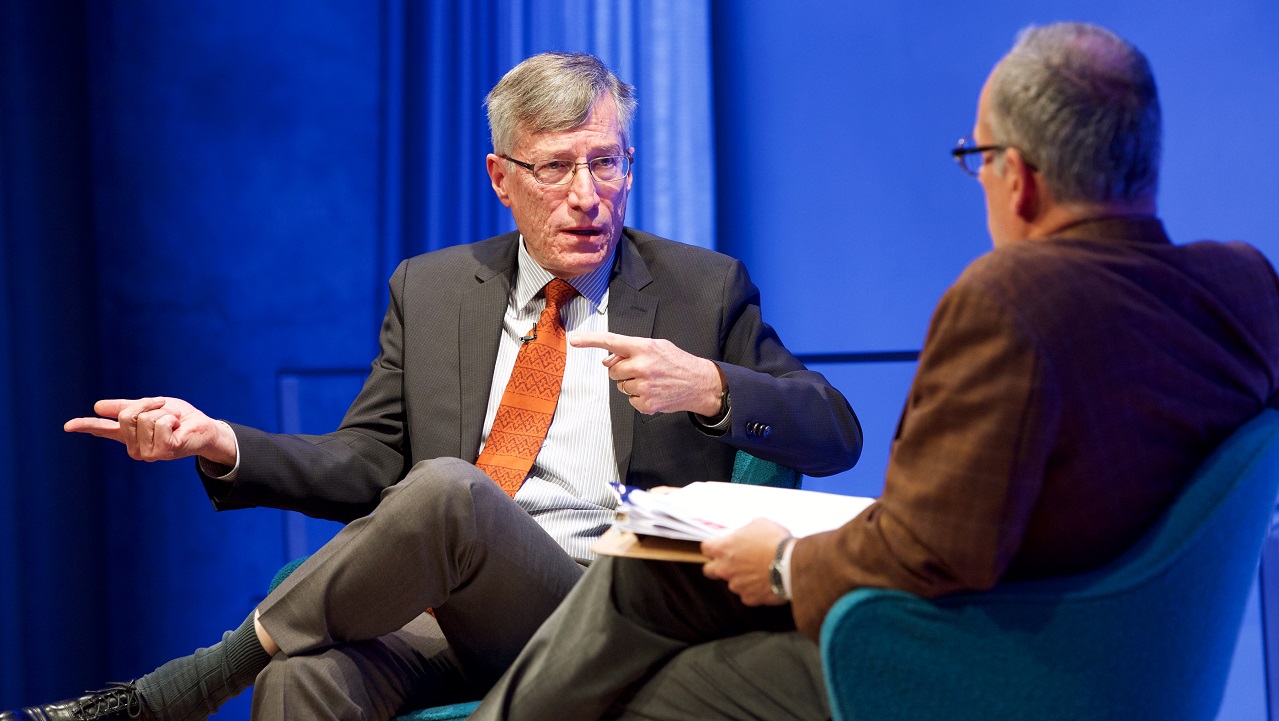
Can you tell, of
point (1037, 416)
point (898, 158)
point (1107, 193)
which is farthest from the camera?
point (898, 158)

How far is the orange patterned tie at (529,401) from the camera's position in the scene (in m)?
2.10

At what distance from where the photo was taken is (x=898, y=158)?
3.04 m

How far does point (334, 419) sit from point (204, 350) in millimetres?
470

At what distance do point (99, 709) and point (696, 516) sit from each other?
1.05 m

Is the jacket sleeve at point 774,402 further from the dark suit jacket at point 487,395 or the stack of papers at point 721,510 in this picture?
the stack of papers at point 721,510

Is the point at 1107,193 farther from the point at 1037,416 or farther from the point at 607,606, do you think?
the point at 607,606

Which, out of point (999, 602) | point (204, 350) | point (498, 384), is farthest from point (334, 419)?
point (999, 602)

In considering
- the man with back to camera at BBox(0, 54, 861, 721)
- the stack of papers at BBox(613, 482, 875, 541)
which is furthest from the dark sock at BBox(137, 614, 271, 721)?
the stack of papers at BBox(613, 482, 875, 541)

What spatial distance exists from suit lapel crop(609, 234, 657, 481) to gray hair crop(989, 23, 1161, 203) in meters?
1.02

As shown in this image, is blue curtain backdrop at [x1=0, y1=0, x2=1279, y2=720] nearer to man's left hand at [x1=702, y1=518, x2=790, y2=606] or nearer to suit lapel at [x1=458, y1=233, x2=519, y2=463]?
suit lapel at [x1=458, y1=233, x2=519, y2=463]

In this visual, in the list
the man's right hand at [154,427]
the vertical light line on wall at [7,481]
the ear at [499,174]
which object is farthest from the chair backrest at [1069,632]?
the vertical light line on wall at [7,481]

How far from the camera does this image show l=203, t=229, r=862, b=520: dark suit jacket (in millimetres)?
1993

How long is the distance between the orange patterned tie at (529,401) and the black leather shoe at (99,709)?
2.24 feet

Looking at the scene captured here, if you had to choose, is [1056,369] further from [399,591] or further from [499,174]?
[499,174]
